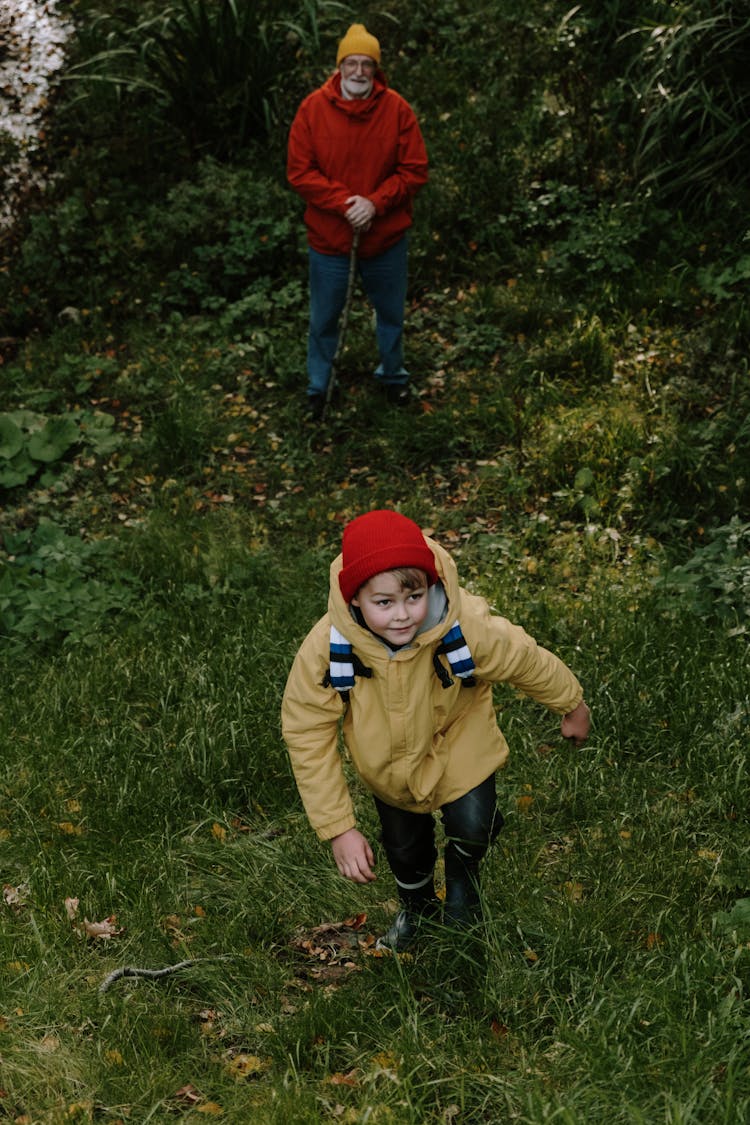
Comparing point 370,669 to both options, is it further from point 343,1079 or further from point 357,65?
point 357,65

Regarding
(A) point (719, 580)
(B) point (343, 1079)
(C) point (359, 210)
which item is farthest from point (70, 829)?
(C) point (359, 210)

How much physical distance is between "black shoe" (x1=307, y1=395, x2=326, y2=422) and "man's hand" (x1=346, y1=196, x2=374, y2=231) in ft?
3.92

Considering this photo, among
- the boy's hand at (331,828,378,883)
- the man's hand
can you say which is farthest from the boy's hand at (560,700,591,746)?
the man's hand

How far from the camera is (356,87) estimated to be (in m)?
6.08

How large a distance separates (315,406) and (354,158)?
1.49 meters

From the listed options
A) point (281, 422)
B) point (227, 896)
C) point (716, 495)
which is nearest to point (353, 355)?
point (281, 422)

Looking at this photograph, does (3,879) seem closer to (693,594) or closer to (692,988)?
(692,988)

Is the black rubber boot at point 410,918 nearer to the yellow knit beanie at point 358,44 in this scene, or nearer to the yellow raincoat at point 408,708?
the yellow raincoat at point 408,708

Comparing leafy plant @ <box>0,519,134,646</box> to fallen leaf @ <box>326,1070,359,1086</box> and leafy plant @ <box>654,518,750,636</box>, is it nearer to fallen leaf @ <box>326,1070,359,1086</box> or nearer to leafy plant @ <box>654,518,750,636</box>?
leafy plant @ <box>654,518,750,636</box>

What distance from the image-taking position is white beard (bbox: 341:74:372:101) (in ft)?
19.9

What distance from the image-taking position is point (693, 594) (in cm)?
504

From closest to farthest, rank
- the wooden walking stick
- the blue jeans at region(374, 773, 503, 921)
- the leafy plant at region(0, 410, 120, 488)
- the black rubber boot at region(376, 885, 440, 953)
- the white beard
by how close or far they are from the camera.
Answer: the blue jeans at region(374, 773, 503, 921) < the black rubber boot at region(376, 885, 440, 953) < the white beard < the wooden walking stick < the leafy plant at region(0, 410, 120, 488)

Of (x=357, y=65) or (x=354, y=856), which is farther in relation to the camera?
(x=357, y=65)

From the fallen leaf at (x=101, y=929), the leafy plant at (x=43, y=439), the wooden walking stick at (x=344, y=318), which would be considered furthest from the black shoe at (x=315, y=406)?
the fallen leaf at (x=101, y=929)
